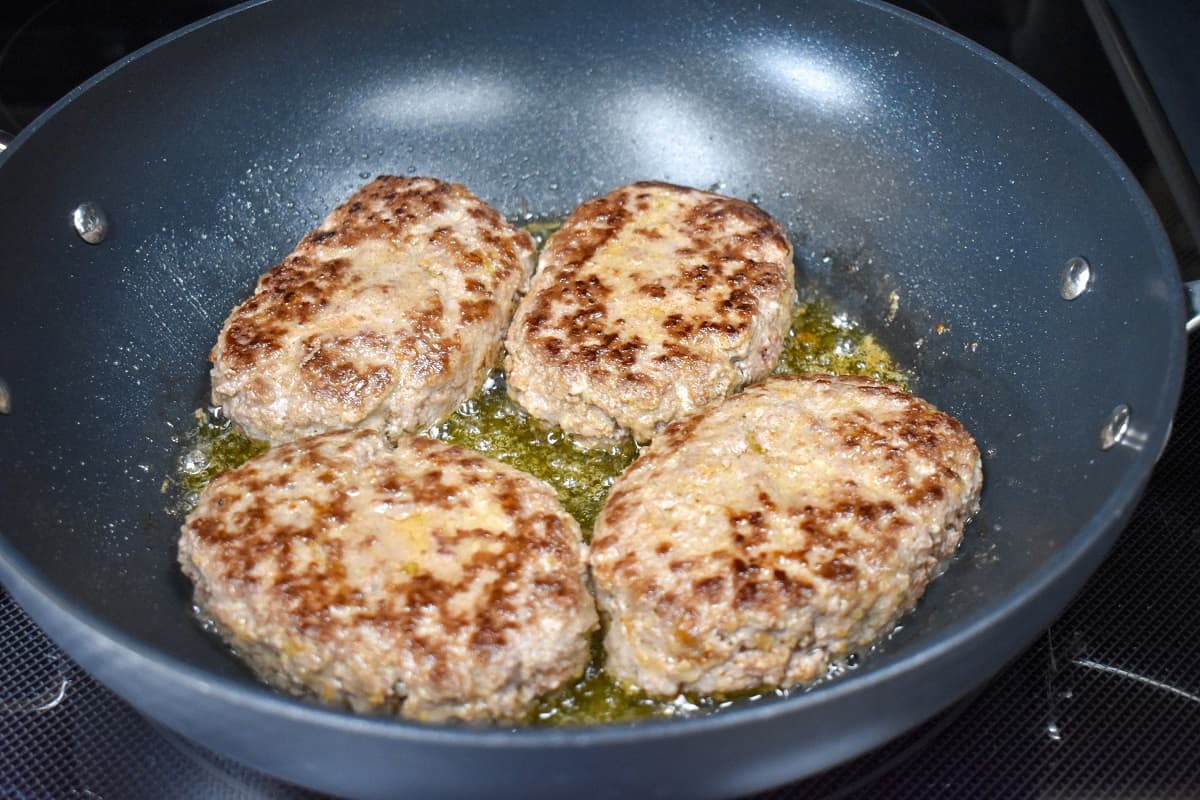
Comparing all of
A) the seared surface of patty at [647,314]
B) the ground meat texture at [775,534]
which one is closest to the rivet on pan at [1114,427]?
the ground meat texture at [775,534]

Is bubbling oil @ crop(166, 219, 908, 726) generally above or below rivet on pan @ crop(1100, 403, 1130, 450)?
below

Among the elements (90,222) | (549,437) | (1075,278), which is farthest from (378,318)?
(1075,278)

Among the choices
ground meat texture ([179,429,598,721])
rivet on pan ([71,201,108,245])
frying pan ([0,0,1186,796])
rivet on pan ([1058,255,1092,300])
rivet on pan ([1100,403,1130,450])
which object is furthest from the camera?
rivet on pan ([71,201,108,245])

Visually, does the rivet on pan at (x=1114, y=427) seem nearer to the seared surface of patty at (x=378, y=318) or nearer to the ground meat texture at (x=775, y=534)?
the ground meat texture at (x=775, y=534)

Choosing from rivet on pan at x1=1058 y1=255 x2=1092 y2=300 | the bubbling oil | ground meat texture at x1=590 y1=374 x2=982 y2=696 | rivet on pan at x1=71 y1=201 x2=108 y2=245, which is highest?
rivet on pan at x1=1058 y1=255 x2=1092 y2=300

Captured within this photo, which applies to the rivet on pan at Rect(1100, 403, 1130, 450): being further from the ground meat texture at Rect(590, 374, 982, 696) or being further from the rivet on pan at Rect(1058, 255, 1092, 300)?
the rivet on pan at Rect(1058, 255, 1092, 300)

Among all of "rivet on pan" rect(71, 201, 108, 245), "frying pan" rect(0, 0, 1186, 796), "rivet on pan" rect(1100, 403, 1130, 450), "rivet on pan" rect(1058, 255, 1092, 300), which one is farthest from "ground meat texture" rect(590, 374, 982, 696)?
"rivet on pan" rect(71, 201, 108, 245)

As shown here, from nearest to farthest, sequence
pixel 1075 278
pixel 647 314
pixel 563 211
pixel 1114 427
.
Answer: pixel 1114 427 < pixel 1075 278 < pixel 647 314 < pixel 563 211

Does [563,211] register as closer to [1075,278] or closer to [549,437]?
[549,437]
